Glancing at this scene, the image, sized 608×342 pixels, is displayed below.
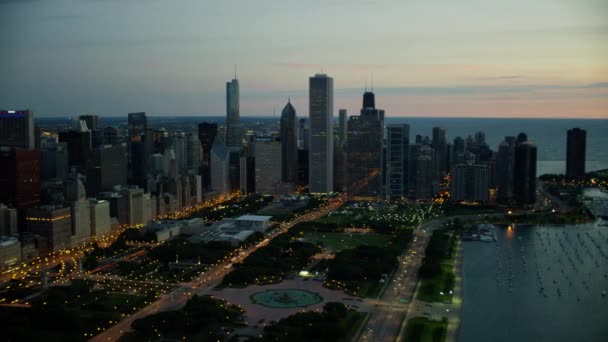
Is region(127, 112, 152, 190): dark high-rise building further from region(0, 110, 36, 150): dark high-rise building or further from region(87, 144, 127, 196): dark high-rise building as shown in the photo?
region(0, 110, 36, 150): dark high-rise building

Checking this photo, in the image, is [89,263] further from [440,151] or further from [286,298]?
[440,151]

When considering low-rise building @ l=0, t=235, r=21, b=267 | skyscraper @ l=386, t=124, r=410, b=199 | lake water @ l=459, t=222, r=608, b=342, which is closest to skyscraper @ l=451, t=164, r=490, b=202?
skyscraper @ l=386, t=124, r=410, b=199

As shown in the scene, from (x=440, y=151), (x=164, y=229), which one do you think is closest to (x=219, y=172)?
→ (x=164, y=229)

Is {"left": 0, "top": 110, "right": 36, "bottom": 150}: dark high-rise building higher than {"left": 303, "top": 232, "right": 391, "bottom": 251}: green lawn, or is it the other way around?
{"left": 0, "top": 110, "right": 36, "bottom": 150}: dark high-rise building

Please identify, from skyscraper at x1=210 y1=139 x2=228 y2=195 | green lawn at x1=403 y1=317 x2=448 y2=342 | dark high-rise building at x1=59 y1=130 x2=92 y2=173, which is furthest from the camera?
skyscraper at x1=210 y1=139 x2=228 y2=195

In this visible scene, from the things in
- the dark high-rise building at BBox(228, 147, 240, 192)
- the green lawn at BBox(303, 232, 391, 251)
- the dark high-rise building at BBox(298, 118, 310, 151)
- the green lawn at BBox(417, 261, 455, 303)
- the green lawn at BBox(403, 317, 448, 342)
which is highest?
the dark high-rise building at BBox(298, 118, 310, 151)

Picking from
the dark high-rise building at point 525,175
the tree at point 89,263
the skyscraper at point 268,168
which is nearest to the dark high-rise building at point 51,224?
the tree at point 89,263

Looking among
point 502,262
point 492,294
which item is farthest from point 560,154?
point 492,294
